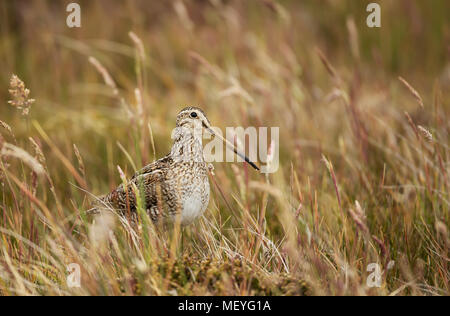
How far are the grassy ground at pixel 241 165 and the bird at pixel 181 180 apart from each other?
0.37ft

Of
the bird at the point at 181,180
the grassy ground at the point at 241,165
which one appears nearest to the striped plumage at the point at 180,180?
the bird at the point at 181,180

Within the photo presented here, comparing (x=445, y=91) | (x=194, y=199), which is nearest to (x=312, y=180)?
(x=194, y=199)

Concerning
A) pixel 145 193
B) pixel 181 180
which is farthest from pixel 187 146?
pixel 145 193

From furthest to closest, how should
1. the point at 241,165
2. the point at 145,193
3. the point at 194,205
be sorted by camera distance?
the point at 241,165, the point at 145,193, the point at 194,205

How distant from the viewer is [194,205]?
111 inches

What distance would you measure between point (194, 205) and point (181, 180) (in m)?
0.17

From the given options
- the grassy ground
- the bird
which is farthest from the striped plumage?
the grassy ground

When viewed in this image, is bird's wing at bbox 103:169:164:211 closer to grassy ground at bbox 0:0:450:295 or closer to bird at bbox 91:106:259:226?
bird at bbox 91:106:259:226

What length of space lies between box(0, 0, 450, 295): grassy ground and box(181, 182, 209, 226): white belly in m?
0.10

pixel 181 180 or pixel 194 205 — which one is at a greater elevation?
pixel 181 180

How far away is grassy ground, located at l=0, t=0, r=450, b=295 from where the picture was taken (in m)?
2.37

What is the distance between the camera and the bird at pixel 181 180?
285 centimetres

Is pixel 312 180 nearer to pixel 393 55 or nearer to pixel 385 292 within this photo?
pixel 385 292

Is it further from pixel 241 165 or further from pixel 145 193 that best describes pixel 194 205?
pixel 241 165
